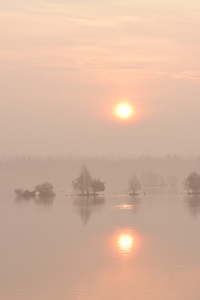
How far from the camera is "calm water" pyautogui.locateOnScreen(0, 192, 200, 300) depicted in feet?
114

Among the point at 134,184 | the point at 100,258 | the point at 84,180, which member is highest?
the point at 84,180

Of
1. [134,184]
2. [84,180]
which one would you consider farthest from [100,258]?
[134,184]

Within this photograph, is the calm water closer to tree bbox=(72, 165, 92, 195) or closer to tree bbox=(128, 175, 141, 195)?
tree bbox=(72, 165, 92, 195)

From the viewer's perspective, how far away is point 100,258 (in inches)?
1793

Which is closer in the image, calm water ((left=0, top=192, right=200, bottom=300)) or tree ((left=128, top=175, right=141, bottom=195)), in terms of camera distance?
calm water ((left=0, top=192, right=200, bottom=300))

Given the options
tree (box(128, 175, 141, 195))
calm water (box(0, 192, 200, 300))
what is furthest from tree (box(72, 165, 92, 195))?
calm water (box(0, 192, 200, 300))

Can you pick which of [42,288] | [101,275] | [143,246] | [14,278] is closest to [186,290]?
[101,275]

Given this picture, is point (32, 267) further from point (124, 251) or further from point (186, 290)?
point (186, 290)

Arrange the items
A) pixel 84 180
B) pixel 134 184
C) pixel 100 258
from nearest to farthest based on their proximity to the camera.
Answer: pixel 100 258 < pixel 84 180 < pixel 134 184

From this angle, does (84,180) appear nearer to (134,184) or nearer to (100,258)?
(134,184)

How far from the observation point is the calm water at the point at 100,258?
34.8 m

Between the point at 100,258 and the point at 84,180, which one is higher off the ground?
the point at 84,180

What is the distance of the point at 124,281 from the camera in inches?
1460

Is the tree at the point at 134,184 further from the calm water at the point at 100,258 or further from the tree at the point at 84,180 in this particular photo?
the calm water at the point at 100,258
